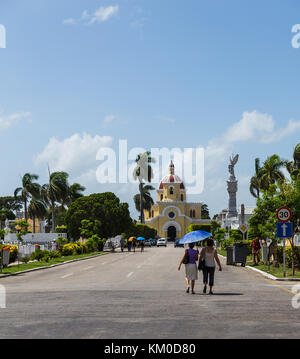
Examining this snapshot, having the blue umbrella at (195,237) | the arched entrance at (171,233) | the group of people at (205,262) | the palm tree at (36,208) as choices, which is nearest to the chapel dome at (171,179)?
the arched entrance at (171,233)

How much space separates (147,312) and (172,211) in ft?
393

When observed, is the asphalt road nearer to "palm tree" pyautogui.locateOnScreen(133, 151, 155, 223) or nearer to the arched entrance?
"palm tree" pyautogui.locateOnScreen(133, 151, 155, 223)

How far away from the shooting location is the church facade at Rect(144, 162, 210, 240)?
130250 millimetres

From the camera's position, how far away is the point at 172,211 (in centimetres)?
13088

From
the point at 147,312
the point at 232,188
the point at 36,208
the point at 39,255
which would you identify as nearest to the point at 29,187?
the point at 36,208

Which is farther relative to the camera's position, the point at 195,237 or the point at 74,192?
the point at 74,192

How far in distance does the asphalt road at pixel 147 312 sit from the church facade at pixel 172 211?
112 metres

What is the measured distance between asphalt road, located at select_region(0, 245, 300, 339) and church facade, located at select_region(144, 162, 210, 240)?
111638 millimetres

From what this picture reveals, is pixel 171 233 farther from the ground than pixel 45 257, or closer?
farther from the ground

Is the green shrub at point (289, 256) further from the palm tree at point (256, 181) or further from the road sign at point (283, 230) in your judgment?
the palm tree at point (256, 181)

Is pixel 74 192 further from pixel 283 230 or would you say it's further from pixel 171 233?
pixel 283 230

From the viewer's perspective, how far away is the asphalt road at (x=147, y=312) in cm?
886
